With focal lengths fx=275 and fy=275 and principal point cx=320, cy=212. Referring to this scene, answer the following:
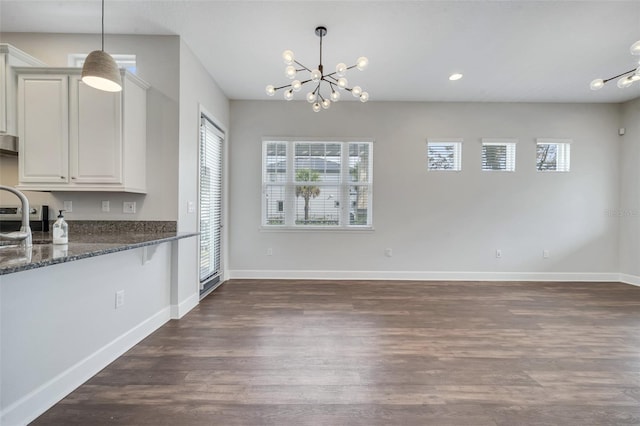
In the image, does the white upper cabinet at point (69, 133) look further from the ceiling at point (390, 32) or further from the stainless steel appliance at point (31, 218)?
the ceiling at point (390, 32)

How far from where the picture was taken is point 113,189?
2611mm

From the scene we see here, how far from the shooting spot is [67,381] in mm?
1809

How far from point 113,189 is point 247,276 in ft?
8.34

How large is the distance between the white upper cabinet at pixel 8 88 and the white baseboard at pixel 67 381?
7.06ft

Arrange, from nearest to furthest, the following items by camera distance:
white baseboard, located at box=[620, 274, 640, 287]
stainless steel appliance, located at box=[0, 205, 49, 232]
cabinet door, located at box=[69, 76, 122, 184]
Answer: cabinet door, located at box=[69, 76, 122, 184] < stainless steel appliance, located at box=[0, 205, 49, 232] < white baseboard, located at box=[620, 274, 640, 287]

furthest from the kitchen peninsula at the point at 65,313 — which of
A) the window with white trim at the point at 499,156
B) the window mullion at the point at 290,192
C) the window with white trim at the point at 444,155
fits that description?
the window with white trim at the point at 499,156

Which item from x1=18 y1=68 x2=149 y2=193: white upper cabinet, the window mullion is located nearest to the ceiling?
x1=18 y1=68 x2=149 y2=193: white upper cabinet

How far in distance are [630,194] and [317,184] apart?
514 centimetres

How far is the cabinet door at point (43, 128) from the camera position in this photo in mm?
2520

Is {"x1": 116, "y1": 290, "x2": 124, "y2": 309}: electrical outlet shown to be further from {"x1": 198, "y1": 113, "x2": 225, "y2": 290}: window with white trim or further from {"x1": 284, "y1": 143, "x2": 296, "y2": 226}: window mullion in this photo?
{"x1": 284, "y1": 143, "x2": 296, "y2": 226}: window mullion

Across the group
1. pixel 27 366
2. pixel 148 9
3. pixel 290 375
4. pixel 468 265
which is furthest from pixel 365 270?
pixel 148 9

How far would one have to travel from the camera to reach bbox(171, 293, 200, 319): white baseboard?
3.01 m

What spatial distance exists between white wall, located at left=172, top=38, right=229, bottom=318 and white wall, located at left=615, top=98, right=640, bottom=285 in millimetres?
6652

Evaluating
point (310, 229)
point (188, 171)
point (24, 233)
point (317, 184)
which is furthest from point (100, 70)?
point (310, 229)
